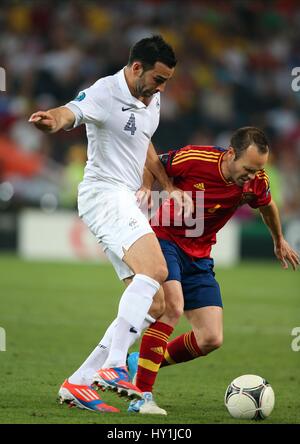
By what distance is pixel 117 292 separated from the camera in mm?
11969

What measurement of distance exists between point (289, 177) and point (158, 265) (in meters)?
11.7

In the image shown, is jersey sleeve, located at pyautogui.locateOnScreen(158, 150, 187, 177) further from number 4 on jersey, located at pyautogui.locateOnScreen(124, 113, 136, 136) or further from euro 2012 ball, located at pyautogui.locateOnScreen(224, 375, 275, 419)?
euro 2012 ball, located at pyautogui.locateOnScreen(224, 375, 275, 419)

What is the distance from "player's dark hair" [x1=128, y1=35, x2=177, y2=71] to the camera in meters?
5.38

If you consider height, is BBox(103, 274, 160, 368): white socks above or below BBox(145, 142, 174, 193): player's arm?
below

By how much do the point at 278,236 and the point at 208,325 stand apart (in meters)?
0.77

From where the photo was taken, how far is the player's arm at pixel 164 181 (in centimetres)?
574

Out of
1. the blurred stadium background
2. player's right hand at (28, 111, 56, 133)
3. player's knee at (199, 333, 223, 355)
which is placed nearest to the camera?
player's right hand at (28, 111, 56, 133)

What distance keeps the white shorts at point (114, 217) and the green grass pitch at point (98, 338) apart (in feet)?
2.93

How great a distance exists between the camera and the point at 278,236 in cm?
622

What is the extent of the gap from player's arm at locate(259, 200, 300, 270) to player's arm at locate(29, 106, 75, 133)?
1568 mm

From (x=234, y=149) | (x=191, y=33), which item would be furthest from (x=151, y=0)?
(x=234, y=149)

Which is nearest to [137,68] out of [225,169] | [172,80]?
[225,169]

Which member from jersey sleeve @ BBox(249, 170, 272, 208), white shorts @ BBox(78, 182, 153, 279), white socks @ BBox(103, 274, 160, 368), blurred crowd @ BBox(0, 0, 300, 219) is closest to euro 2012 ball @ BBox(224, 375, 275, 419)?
white socks @ BBox(103, 274, 160, 368)

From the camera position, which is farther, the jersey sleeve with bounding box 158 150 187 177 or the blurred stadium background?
the blurred stadium background
